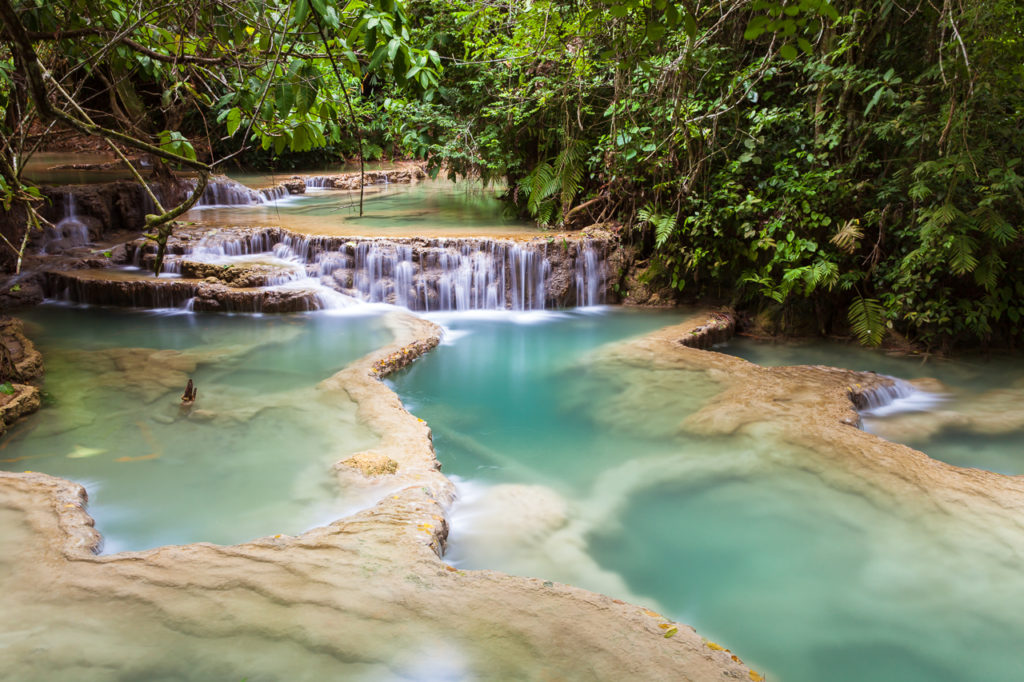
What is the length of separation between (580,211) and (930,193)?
17.0 ft

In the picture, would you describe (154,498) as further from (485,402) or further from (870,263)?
(870,263)

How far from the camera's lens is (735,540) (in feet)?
14.6

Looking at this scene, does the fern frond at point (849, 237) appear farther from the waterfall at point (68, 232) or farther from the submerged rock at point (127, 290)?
the waterfall at point (68, 232)

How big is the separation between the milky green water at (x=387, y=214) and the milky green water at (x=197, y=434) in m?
3.45

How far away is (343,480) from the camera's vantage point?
4.59 metres

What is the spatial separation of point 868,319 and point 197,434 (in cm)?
703

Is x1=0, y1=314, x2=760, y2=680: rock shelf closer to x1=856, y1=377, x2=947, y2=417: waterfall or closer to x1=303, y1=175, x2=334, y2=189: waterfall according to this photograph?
x1=856, y1=377, x2=947, y2=417: waterfall

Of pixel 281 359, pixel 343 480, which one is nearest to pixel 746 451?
Result: pixel 343 480

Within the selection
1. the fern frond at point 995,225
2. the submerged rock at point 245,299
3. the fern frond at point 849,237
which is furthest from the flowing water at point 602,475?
the fern frond at point 995,225

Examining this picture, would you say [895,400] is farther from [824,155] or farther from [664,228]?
[664,228]

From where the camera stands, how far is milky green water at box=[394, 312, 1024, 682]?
11.7 feet

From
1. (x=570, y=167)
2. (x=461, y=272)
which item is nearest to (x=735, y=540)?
(x=461, y=272)

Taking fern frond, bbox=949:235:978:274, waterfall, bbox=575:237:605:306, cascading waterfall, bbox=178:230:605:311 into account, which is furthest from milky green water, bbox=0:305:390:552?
fern frond, bbox=949:235:978:274

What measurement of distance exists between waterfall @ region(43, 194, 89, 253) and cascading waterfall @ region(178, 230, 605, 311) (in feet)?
8.33
